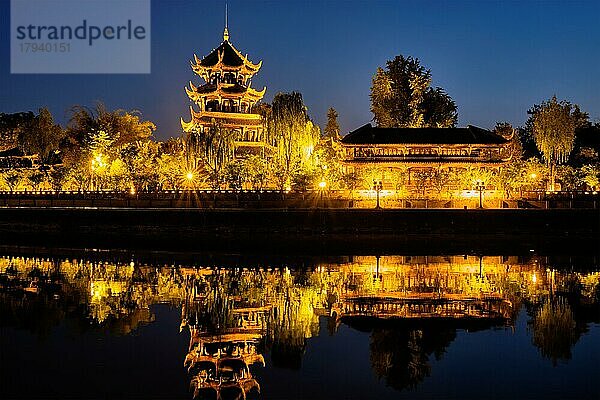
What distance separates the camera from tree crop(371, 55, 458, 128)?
6675 cm

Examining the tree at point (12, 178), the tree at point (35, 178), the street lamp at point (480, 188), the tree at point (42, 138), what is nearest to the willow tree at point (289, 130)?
the street lamp at point (480, 188)

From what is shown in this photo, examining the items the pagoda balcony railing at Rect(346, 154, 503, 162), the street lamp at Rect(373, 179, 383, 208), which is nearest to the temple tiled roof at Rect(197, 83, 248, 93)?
the pagoda balcony railing at Rect(346, 154, 503, 162)

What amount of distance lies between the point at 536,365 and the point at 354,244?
2422 cm

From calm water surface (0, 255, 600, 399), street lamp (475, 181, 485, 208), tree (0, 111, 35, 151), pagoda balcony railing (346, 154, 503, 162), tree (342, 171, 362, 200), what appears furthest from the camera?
tree (0, 111, 35, 151)

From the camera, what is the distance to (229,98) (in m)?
66.9

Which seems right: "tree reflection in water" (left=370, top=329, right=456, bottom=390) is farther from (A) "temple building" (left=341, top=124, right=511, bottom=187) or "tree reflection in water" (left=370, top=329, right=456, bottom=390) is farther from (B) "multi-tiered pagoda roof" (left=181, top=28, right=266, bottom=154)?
(B) "multi-tiered pagoda roof" (left=181, top=28, right=266, bottom=154)

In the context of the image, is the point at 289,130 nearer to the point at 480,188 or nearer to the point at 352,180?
the point at 352,180

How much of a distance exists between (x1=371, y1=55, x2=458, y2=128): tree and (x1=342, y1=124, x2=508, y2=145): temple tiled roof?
42.3 ft

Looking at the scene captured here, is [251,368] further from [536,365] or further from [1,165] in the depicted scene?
[1,165]

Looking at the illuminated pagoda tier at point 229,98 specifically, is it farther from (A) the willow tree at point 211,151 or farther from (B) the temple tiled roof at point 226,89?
(A) the willow tree at point 211,151

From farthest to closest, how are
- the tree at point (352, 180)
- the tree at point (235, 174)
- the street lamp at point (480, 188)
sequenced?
the tree at point (235, 174), the tree at point (352, 180), the street lamp at point (480, 188)

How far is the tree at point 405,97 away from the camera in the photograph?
66750 millimetres

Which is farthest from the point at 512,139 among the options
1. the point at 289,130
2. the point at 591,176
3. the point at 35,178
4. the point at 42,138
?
the point at 42,138

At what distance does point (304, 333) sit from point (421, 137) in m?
35.3
